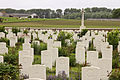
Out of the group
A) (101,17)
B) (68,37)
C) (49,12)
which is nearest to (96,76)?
(68,37)

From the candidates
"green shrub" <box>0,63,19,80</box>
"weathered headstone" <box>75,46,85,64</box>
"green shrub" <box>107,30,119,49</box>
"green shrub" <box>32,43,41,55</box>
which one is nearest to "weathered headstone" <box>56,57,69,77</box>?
"green shrub" <box>0,63,19,80</box>

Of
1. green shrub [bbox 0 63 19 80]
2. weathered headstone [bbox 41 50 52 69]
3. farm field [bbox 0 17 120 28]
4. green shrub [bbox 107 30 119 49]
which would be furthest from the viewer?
farm field [bbox 0 17 120 28]

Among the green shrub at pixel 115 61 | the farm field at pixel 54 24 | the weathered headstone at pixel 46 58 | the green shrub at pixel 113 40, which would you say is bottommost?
the green shrub at pixel 115 61

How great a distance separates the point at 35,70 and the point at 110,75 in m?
2.05

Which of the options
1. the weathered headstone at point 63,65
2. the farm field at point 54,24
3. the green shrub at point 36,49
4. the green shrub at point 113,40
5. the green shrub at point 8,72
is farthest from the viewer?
the farm field at point 54,24

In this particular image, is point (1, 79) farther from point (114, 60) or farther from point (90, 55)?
point (114, 60)

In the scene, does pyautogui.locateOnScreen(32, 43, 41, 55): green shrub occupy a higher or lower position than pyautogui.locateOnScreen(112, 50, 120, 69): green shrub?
higher

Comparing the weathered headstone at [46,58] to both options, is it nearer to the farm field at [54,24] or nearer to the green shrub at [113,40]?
the green shrub at [113,40]

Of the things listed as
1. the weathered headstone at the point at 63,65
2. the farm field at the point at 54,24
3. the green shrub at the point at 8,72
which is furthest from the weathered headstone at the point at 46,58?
the farm field at the point at 54,24

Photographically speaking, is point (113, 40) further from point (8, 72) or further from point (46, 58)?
point (8, 72)

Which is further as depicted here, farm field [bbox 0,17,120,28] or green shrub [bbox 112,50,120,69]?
farm field [bbox 0,17,120,28]

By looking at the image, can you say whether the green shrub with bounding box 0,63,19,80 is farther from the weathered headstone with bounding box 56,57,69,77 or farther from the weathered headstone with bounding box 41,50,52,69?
the weathered headstone with bounding box 41,50,52,69

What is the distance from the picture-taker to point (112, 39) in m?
13.6

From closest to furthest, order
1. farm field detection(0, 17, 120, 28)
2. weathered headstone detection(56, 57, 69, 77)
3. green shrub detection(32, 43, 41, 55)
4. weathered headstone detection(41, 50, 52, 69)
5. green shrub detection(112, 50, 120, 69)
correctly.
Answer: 1. weathered headstone detection(56, 57, 69, 77)
2. weathered headstone detection(41, 50, 52, 69)
3. green shrub detection(112, 50, 120, 69)
4. green shrub detection(32, 43, 41, 55)
5. farm field detection(0, 17, 120, 28)
